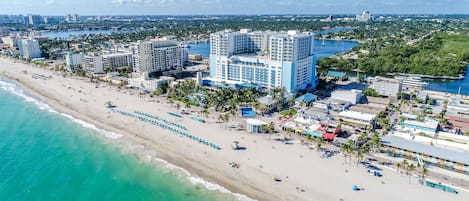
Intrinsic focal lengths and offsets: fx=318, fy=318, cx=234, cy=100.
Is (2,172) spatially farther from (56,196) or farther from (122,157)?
(122,157)

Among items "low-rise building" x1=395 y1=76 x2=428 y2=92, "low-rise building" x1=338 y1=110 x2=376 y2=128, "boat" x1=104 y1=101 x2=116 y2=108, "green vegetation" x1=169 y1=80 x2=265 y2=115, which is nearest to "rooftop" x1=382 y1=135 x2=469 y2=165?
"low-rise building" x1=338 y1=110 x2=376 y2=128

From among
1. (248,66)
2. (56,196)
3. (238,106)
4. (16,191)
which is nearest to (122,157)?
(56,196)

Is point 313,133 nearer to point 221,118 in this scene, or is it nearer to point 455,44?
point 221,118

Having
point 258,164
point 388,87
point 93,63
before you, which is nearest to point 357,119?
point 258,164

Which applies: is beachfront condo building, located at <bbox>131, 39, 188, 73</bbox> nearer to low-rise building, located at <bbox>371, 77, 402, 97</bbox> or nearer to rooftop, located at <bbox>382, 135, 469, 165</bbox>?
low-rise building, located at <bbox>371, 77, 402, 97</bbox>

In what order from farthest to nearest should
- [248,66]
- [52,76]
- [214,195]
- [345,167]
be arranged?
[52,76] → [248,66] → [345,167] → [214,195]
